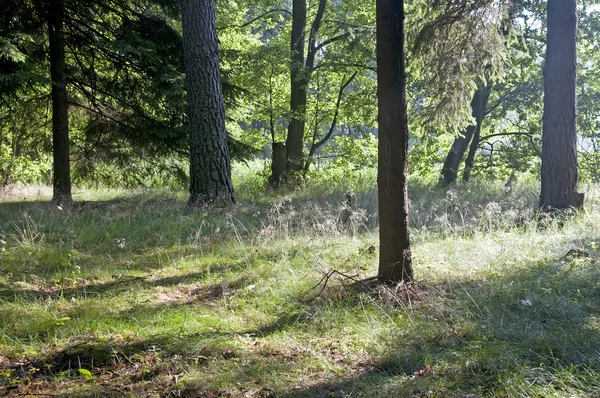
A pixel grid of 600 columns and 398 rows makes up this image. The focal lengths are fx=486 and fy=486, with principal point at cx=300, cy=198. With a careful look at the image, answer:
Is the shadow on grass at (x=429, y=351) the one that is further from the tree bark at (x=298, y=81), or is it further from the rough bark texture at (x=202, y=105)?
the tree bark at (x=298, y=81)

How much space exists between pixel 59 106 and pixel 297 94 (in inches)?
294

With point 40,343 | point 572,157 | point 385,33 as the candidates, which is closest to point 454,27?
point 385,33

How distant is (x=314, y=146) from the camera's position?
1739 centimetres

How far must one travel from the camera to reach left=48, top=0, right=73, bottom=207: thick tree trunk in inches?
393

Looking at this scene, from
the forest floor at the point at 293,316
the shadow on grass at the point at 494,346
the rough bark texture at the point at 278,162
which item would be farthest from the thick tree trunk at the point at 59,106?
the shadow on grass at the point at 494,346

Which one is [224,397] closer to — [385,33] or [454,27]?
[385,33]

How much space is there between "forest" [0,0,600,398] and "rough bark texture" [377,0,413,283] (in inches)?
0.7

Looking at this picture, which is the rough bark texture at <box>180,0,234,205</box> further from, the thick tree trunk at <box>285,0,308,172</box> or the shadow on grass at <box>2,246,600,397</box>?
the thick tree trunk at <box>285,0,308,172</box>

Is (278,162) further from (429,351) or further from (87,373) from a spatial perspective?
(87,373)

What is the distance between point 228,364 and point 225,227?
4.36 metres

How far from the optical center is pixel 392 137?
4.54 m

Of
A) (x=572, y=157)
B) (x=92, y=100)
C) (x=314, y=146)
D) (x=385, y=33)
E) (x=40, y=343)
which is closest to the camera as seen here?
(x=40, y=343)

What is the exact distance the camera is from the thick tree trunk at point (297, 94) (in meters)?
15.1

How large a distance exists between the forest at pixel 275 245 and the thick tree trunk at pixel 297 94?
1.50 ft
